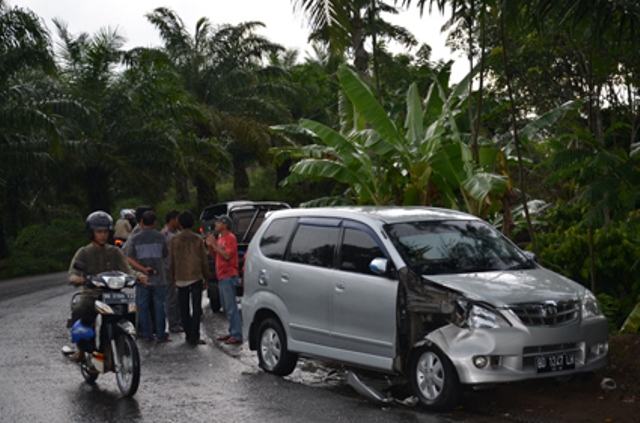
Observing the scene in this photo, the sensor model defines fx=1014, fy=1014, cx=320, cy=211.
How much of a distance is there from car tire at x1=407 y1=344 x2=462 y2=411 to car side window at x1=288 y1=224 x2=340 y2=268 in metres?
1.74

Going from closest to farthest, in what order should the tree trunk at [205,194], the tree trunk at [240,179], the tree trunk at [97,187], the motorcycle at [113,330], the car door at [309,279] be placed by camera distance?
1. the motorcycle at [113,330]
2. the car door at [309,279]
3. the tree trunk at [97,187]
4. the tree trunk at [205,194]
5. the tree trunk at [240,179]

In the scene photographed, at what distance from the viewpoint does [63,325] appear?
16531 mm

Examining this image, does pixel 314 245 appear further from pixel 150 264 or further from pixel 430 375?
pixel 150 264

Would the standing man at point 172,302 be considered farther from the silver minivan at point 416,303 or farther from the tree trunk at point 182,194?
the tree trunk at point 182,194

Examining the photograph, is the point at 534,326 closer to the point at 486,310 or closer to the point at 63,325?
the point at 486,310

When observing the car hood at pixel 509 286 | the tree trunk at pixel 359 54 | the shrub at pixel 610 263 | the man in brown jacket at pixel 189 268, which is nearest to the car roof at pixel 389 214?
the car hood at pixel 509 286

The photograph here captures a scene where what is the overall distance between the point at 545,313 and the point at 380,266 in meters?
1.60

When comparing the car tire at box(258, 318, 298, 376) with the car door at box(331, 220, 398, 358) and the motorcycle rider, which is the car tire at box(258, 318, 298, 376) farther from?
the motorcycle rider

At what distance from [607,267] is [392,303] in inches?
222

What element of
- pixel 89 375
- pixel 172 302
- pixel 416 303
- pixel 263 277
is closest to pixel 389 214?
pixel 416 303

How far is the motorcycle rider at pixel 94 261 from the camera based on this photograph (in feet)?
34.7

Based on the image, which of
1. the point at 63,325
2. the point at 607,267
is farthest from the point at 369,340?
the point at 63,325

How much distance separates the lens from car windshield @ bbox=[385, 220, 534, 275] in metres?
9.69

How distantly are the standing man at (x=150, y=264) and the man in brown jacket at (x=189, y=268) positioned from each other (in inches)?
8.2
